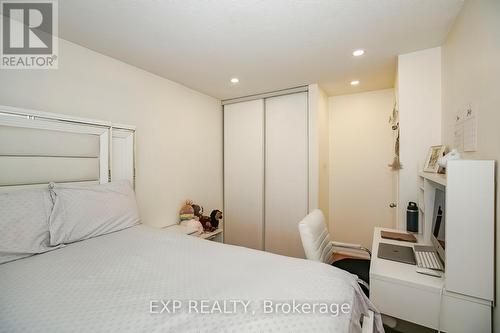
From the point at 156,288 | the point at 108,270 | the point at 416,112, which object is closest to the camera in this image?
the point at 156,288

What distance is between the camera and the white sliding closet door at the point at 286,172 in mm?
3098

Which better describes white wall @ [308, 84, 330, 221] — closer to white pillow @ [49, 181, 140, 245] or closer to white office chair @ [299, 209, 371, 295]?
white office chair @ [299, 209, 371, 295]

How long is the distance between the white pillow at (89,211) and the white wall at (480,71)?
2.47 metres

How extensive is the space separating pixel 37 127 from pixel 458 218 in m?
2.79

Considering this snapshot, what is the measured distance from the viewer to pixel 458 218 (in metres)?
1.13

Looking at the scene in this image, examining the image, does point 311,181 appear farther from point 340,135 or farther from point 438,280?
point 438,280

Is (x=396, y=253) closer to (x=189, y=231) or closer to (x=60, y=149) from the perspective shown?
(x=189, y=231)

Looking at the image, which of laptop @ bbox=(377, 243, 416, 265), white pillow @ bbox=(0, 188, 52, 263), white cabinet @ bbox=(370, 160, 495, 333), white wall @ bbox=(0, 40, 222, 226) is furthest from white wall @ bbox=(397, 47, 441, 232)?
white pillow @ bbox=(0, 188, 52, 263)

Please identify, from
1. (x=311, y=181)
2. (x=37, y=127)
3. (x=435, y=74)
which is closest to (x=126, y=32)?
(x=37, y=127)

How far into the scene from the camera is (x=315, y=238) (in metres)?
1.64

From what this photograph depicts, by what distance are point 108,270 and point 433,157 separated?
8.27ft

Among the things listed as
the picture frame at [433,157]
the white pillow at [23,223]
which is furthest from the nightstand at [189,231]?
the picture frame at [433,157]

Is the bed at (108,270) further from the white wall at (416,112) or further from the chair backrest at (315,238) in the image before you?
the white wall at (416,112)

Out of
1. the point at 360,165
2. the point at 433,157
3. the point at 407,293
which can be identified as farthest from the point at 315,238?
the point at 360,165
